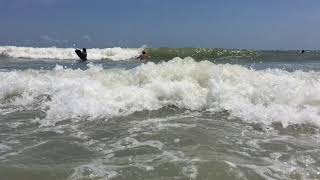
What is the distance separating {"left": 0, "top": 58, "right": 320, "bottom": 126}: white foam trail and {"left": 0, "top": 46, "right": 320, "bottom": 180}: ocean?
0.02 m

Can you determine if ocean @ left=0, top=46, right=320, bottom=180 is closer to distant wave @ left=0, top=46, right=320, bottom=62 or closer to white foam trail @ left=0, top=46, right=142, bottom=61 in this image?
distant wave @ left=0, top=46, right=320, bottom=62

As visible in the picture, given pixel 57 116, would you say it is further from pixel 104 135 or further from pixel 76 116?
pixel 104 135

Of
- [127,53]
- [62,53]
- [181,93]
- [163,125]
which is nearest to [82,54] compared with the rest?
[127,53]

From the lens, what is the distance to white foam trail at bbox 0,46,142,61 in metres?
41.2

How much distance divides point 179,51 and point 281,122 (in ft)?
111

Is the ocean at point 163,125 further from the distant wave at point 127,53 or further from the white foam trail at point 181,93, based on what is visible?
the distant wave at point 127,53

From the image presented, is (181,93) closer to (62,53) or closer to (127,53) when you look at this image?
(127,53)

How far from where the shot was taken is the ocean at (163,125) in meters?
5.32

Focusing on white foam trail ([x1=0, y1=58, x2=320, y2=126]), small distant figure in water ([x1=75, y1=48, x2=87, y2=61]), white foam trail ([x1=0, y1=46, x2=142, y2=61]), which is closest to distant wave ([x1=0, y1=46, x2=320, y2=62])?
white foam trail ([x1=0, y1=46, x2=142, y2=61])

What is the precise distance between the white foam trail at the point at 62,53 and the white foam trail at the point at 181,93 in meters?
28.2

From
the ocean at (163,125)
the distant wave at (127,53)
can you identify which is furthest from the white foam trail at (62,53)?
the ocean at (163,125)

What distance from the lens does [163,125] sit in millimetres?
7539

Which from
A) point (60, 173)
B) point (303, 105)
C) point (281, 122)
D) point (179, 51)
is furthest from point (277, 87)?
point (179, 51)

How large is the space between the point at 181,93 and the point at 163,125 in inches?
113
